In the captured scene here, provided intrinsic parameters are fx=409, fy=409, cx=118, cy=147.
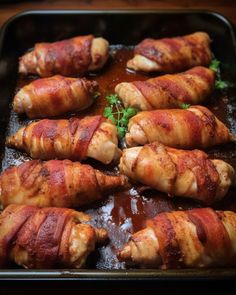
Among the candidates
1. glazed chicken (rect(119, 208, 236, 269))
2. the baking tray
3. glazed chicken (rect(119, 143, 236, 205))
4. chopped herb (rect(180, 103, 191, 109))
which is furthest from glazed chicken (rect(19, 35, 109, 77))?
glazed chicken (rect(119, 208, 236, 269))

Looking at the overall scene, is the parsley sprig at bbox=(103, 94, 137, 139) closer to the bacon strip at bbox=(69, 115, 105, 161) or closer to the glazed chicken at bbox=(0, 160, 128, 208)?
the bacon strip at bbox=(69, 115, 105, 161)

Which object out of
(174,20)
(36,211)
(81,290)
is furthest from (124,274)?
(174,20)

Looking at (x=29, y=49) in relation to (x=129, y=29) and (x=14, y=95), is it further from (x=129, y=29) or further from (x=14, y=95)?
(x=129, y=29)

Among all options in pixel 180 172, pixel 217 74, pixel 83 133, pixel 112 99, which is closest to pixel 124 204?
pixel 180 172

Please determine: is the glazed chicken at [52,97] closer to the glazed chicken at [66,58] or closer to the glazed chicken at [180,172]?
the glazed chicken at [66,58]

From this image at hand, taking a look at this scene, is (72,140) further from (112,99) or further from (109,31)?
(109,31)
